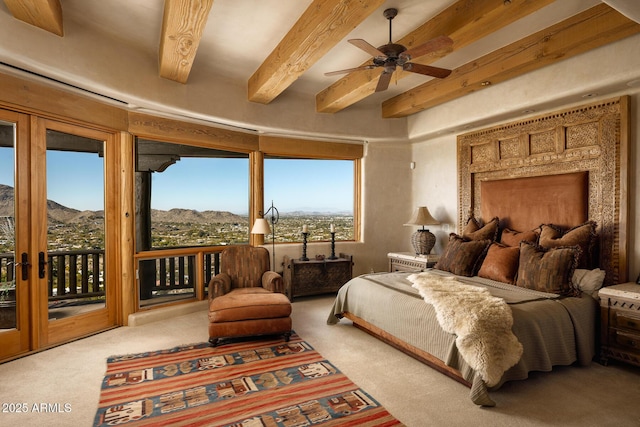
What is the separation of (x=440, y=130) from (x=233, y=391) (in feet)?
14.1

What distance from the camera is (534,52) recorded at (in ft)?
11.6

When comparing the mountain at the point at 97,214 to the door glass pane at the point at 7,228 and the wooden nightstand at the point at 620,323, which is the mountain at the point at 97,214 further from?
the wooden nightstand at the point at 620,323

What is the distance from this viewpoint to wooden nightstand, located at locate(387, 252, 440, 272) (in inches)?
200

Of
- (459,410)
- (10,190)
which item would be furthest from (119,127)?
(459,410)

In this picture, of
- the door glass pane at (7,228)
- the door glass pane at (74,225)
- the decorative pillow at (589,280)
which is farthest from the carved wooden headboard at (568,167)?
the door glass pane at (7,228)

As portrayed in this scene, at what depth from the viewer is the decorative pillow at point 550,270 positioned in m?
3.27

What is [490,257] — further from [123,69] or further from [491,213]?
[123,69]

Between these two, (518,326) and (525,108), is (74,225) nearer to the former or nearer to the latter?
(518,326)

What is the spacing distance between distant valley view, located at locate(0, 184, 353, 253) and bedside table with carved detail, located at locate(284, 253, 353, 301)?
63 centimetres

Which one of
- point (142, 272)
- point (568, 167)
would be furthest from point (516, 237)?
point (142, 272)

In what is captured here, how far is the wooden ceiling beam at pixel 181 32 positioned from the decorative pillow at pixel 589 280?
12.8ft

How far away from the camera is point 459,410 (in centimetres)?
243

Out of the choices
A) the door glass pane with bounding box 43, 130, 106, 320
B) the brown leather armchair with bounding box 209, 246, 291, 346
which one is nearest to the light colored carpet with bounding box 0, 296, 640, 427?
the brown leather armchair with bounding box 209, 246, 291, 346

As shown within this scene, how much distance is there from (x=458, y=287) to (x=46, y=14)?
4.10 metres
